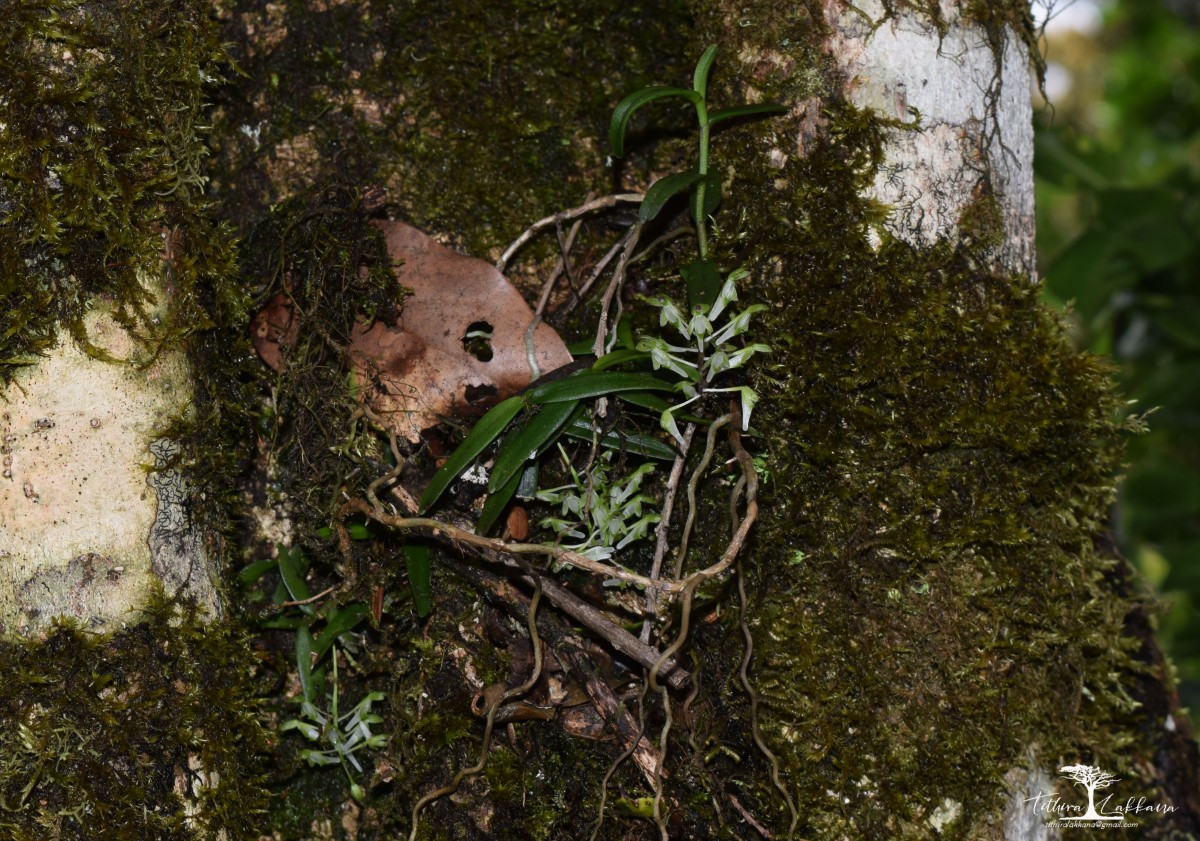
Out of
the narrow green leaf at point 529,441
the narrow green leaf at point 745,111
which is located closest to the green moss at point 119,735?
the narrow green leaf at point 529,441

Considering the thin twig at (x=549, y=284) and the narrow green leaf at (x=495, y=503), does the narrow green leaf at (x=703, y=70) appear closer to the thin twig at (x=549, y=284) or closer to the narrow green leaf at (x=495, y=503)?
the thin twig at (x=549, y=284)

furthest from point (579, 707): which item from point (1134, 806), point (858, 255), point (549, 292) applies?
point (1134, 806)

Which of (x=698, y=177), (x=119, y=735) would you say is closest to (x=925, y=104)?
(x=698, y=177)

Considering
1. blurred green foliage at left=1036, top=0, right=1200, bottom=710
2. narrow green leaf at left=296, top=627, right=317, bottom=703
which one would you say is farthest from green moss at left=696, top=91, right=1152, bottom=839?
narrow green leaf at left=296, top=627, right=317, bottom=703

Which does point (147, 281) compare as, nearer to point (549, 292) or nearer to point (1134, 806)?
point (549, 292)

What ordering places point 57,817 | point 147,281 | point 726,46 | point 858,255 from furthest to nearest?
point 726,46 → point 858,255 → point 147,281 → point 57,817

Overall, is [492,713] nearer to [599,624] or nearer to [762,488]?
[599,624]
